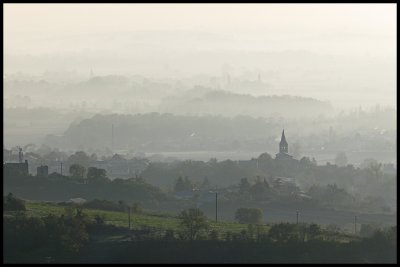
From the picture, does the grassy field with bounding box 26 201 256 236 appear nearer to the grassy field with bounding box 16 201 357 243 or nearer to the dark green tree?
the grassy field with bounding box 16 201 357 243

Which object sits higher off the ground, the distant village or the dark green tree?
the distant village

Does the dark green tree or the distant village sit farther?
the distant village

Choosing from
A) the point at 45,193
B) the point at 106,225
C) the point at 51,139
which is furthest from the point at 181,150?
the point at 106,225

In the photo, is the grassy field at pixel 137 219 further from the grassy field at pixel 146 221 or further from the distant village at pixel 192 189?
the distant village at pixel 192 189

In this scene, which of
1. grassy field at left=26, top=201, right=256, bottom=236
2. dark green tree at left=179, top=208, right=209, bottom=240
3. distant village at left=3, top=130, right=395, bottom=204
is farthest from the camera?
distant village at left=3, top=130, right=395, bottom=204

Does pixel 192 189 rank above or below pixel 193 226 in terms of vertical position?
above

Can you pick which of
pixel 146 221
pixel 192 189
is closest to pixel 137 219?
pixel 146 221

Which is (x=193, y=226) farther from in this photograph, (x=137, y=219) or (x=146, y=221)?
(x=137, y=219)

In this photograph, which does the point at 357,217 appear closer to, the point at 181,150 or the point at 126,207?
the point at 126,207

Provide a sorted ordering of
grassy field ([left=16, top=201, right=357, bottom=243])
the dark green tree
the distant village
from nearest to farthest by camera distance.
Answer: the dark green tree
grassy field ([left=16, top=201, right=357, bottom=243])
the distant village

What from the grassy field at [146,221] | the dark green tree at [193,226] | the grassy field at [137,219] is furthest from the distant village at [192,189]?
the dark green tree at [193,226]

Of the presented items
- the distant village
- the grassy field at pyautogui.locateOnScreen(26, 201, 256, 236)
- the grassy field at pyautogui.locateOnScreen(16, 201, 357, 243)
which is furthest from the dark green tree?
the distant village
